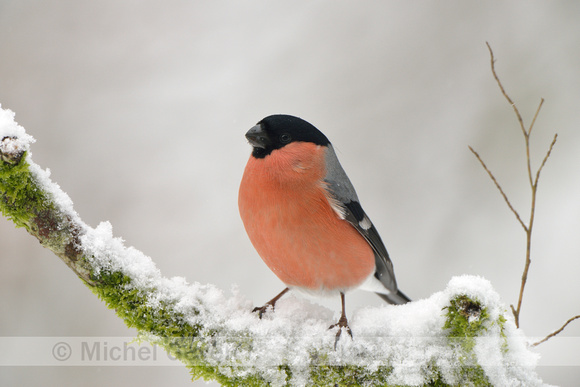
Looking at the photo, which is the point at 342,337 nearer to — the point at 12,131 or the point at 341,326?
the point at 341,326

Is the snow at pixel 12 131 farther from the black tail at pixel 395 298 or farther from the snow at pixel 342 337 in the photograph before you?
the black tail at pixel 395 298

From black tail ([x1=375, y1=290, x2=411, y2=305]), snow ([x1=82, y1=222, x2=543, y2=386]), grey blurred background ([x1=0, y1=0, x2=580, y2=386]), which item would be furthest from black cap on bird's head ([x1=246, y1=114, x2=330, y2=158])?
grey blurred background ([x1=0, y1=0, x2=580, y2=386])

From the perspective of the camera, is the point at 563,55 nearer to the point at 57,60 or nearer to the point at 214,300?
the point at 214,300

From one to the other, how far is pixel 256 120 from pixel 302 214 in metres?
2.54

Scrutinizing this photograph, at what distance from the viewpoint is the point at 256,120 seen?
4746 millimetres

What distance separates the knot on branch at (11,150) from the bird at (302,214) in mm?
1101

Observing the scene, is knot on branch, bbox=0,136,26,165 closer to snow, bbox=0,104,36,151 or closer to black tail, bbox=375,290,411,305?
snow, bbox=0,104,36,151

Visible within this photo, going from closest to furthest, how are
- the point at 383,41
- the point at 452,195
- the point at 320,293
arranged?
the point at 320,293 → the point at 452,195 → the point at 383,41

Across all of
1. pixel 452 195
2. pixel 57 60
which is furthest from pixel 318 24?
pixel 57 60

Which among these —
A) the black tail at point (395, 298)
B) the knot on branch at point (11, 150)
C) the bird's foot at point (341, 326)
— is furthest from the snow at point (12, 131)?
the black tail at point (395, 298)

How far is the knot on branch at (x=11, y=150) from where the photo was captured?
5.20 ft

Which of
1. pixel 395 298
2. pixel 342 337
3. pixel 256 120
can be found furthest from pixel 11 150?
pixel 256 120

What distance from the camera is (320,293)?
8.42ft

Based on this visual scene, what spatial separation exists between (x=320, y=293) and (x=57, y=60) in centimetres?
382
